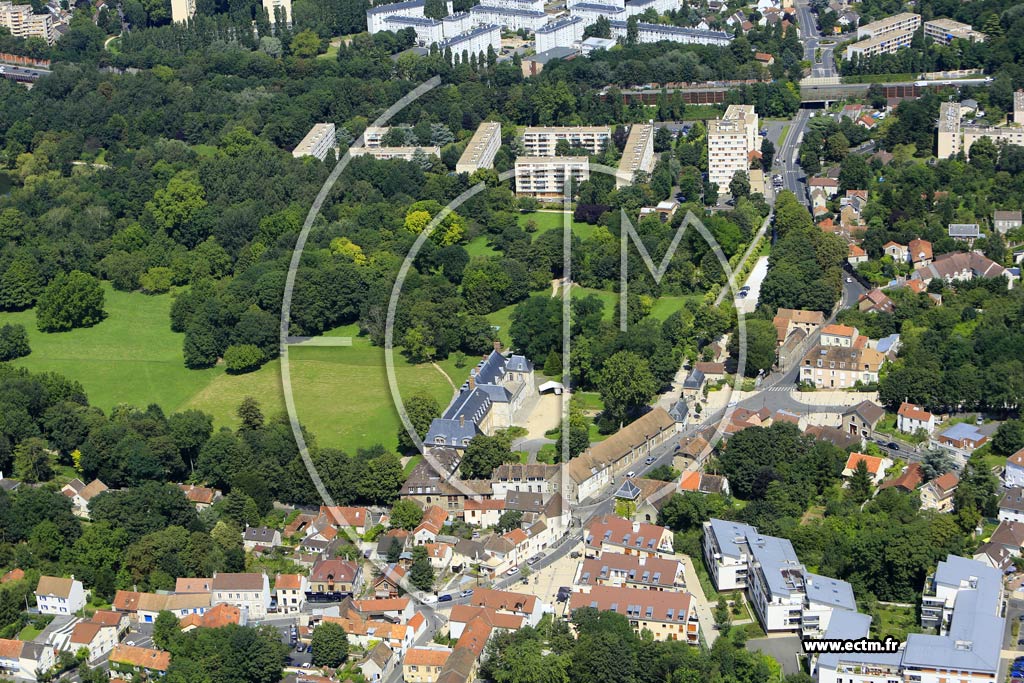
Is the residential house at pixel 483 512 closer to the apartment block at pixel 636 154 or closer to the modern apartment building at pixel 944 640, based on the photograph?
the modern apartment building at pixel 944 640

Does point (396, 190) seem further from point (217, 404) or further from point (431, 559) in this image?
point (431, 559)

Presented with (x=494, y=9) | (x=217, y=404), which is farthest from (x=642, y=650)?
(x=494, y=9)

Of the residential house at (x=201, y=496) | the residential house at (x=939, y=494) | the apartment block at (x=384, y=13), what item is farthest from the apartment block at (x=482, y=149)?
the residential house at (x=939, y=494)

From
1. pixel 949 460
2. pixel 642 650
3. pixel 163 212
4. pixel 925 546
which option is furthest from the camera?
pixel 163 212

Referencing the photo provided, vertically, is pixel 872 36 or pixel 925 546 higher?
pixel 872 36

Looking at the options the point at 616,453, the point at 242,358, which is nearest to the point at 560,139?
the point at 242,358

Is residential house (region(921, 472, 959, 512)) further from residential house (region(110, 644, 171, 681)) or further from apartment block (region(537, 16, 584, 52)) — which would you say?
apartment block (region(537, 16, 584, 52))

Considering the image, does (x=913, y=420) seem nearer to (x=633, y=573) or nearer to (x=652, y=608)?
(x=633, y=573)

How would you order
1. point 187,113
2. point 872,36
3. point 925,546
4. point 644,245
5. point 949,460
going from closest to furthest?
1. point 925,546
2. point 949,460
3. point 644,245
4. point 187,113
5. point 872,36
